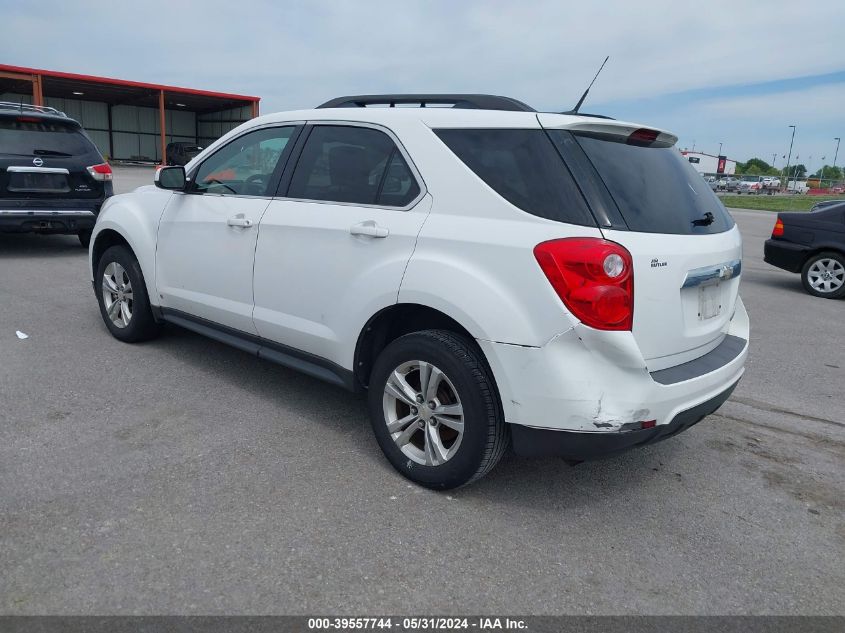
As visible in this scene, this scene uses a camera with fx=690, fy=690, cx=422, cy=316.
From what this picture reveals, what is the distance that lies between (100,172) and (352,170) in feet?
22.7

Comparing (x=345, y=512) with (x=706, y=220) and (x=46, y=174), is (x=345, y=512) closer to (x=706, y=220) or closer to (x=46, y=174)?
(x=706, y=220)

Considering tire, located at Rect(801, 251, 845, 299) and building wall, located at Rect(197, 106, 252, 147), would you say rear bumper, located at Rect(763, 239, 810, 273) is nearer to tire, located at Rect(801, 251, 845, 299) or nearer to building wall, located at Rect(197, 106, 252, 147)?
tire, located at Rect(801, 251, 845, 299)

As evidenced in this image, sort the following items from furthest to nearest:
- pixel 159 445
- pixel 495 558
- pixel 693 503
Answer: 1. pixel 159 445
2. pixel 693 503
3. pixel 495 558

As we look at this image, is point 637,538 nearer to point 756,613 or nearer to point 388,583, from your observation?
point 756,613

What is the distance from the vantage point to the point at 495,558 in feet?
9.07

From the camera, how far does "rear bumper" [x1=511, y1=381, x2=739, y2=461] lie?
9.22 ft

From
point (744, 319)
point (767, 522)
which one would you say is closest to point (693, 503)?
point (767, 522)

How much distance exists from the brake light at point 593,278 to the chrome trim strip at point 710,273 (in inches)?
15.9

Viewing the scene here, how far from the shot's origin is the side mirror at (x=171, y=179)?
14.9ft

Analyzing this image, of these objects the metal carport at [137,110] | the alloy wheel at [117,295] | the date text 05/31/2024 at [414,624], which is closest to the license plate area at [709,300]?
the date text 05/31/2024 at [414,624]

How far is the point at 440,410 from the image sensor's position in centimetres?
316

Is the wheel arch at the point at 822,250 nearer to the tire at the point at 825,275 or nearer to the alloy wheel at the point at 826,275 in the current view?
the tire at the point at 825,275

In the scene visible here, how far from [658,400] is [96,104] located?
5043cm

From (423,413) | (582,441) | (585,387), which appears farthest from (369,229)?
(582,441)
